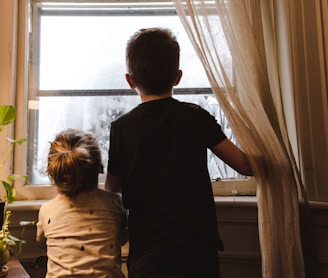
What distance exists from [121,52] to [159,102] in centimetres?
61

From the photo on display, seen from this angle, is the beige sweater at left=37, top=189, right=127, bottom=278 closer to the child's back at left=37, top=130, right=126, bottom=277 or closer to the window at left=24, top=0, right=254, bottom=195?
the child's back at left=37, top=130, right=126, bottom=277

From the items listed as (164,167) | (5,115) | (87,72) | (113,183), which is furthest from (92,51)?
(164,167)

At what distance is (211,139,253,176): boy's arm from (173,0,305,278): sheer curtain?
0.02 meters

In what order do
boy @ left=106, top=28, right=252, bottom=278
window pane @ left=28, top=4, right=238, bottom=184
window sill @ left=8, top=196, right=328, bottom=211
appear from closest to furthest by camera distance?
1. boy @ left=106, top=28, right=252, bottom=278
2. window sill @ left=8, top=196, right=328, bottom=211
3. window pane @ left=28, top=4, right=238, bottom=184

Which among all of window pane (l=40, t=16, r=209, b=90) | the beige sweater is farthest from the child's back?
window pane (l=40, t=16, r=209, b=90)

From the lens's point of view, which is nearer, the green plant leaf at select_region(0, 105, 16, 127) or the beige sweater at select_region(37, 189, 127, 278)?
the beige sweater at select_region(37, 189, 127, 278)

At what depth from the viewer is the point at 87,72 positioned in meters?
1.50

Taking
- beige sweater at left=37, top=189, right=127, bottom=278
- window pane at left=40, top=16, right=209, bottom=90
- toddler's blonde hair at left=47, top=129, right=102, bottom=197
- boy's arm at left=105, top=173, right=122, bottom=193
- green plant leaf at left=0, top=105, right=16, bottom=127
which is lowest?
beige sweater at left=37, top=189, right=127, bottom=278

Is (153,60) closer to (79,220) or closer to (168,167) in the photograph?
(168,167)

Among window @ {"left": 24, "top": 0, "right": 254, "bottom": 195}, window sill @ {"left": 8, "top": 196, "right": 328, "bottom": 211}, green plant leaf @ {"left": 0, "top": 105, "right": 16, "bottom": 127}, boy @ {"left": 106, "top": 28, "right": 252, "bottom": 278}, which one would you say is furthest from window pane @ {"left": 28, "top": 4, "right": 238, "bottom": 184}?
boy @ {"left": 106, "top": 28, "right": 252, "bottom": 278}

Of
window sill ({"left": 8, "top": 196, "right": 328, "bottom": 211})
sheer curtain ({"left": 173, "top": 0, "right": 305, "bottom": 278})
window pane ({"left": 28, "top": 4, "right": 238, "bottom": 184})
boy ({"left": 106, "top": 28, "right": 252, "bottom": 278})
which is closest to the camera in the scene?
boy ({"left": 106, "top": 28, "right": 252, "bottom": 278})

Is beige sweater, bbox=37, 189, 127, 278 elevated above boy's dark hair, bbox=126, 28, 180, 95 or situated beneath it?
situated beneath

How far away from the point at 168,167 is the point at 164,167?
12mm

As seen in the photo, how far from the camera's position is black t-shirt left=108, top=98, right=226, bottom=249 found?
36.5 inches
